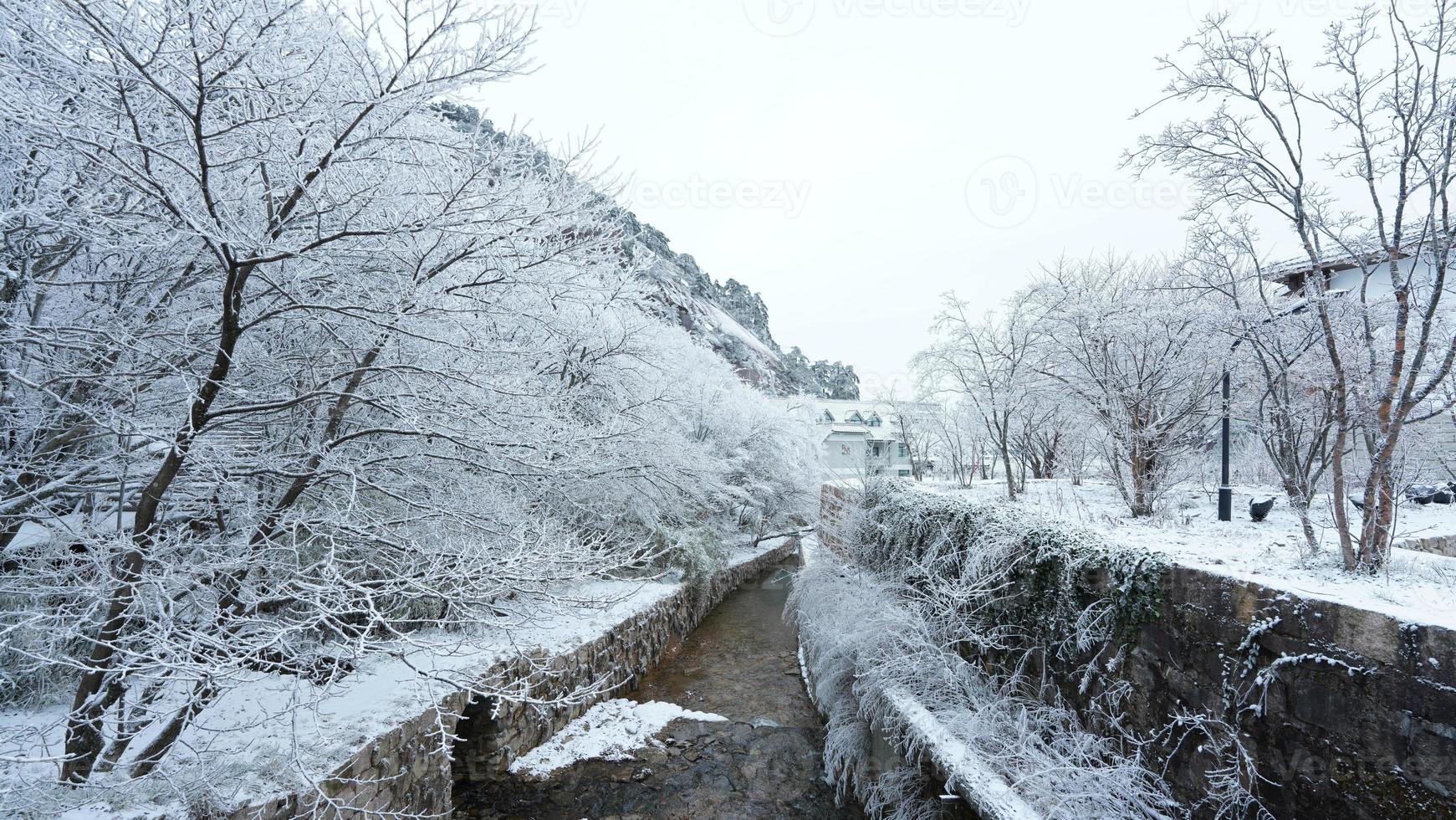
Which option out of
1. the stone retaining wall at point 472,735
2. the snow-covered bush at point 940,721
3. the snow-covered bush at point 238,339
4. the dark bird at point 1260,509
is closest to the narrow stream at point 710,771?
the stone retaining wall at point 472,735

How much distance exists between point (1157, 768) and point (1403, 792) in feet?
4.34

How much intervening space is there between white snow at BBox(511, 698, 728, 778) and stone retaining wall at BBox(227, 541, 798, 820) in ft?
0.47

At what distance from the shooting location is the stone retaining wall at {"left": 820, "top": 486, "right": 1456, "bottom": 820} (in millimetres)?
2693

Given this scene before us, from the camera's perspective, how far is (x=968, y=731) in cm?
495

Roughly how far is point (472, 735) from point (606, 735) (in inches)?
65.3

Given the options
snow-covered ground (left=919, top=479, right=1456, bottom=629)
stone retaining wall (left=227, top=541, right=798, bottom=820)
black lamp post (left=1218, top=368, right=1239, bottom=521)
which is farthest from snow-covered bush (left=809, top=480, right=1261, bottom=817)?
stone retaining wall (left=227, top=541, right=798, bottom=820)

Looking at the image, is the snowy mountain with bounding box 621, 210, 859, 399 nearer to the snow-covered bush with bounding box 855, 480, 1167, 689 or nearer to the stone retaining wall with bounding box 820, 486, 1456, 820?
the snow-covered bush with bounding box 855, 480, 1167, 689

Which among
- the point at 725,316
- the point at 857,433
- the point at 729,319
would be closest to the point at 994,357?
the point at 857,433

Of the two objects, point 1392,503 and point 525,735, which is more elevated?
point 1392,503

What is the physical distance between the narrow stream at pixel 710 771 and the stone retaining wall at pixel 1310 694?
11.2 feet

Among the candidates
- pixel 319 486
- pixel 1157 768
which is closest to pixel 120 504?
pixel 319 486

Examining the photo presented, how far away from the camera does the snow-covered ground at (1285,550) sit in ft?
10.5

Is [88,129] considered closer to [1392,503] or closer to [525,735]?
[525,735]

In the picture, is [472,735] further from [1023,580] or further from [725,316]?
[725,316]
